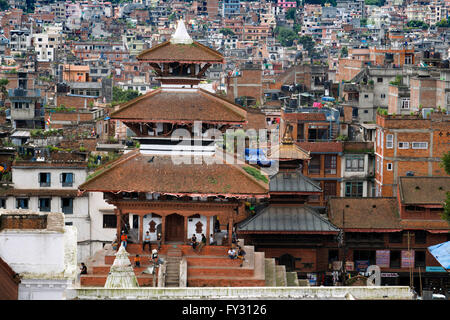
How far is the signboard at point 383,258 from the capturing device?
4719cm

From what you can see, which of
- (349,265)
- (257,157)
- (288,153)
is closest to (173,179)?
(288,153)

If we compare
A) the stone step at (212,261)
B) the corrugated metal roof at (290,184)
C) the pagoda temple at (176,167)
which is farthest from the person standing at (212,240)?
the corrugated metal roof at (290,184)

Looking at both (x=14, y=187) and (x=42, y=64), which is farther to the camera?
(x=42, y=64)

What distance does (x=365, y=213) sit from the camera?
157 feet

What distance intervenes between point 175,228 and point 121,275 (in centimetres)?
676

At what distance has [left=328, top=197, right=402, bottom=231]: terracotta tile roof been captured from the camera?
4700 centimetres

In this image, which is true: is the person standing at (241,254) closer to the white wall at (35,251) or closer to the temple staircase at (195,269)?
the temple staircase at (195,269)

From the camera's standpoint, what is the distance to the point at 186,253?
3409 cm

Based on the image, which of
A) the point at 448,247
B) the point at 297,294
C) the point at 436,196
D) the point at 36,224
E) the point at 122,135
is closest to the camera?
the point at 36,224

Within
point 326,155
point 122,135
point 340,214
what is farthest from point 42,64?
point 340,214

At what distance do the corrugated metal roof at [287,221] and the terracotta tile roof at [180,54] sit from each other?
891cm

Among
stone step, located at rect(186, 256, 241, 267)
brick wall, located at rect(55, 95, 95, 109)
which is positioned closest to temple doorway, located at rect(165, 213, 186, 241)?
stone step, located at rect(186, 256, 241, 267)

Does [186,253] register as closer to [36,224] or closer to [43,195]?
[36,224]
